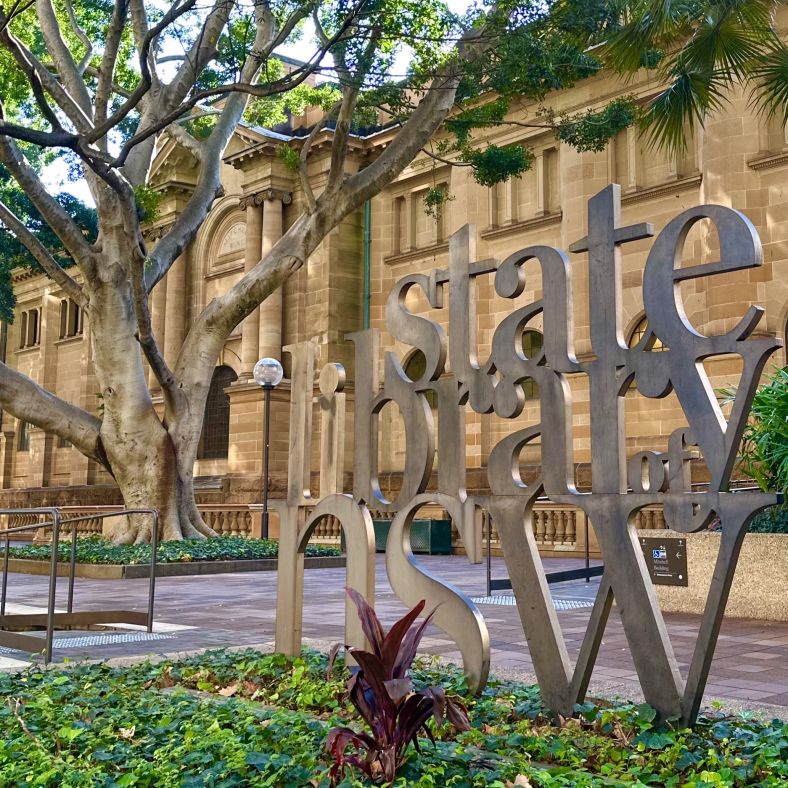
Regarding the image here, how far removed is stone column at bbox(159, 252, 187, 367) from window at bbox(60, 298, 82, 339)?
33.7 feet

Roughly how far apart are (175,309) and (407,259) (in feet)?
34.1

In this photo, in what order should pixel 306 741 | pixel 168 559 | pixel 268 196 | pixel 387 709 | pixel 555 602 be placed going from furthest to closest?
1. pixel 268 196
2. pixel 168 559
3. pixel 555 602
4. pixel 306 741
5. pixel 387 709

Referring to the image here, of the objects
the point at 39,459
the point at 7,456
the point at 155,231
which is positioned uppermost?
the point at 155,231

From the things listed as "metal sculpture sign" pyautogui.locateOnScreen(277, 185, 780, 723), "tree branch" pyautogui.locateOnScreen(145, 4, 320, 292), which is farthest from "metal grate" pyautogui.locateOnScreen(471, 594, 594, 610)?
"tree branch" pyautogui.locateOnScreen(145, 4, 320, 292)

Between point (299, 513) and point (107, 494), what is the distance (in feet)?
108

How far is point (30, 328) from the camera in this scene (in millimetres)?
47625

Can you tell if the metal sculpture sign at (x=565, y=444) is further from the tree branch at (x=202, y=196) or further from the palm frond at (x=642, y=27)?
the tree branch at (x=202, y=196)

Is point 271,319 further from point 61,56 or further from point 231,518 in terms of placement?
point 61,56

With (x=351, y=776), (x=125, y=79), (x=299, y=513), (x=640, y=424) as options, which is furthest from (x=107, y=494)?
(x=351, y=776)

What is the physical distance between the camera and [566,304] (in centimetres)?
543

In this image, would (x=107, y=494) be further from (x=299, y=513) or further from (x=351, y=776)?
(x=351, y=776)

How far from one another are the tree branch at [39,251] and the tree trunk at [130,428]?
69 centimetres

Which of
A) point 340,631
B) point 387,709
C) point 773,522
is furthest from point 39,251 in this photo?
point 387,709

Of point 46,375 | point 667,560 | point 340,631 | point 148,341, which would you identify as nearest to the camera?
point 340,631
